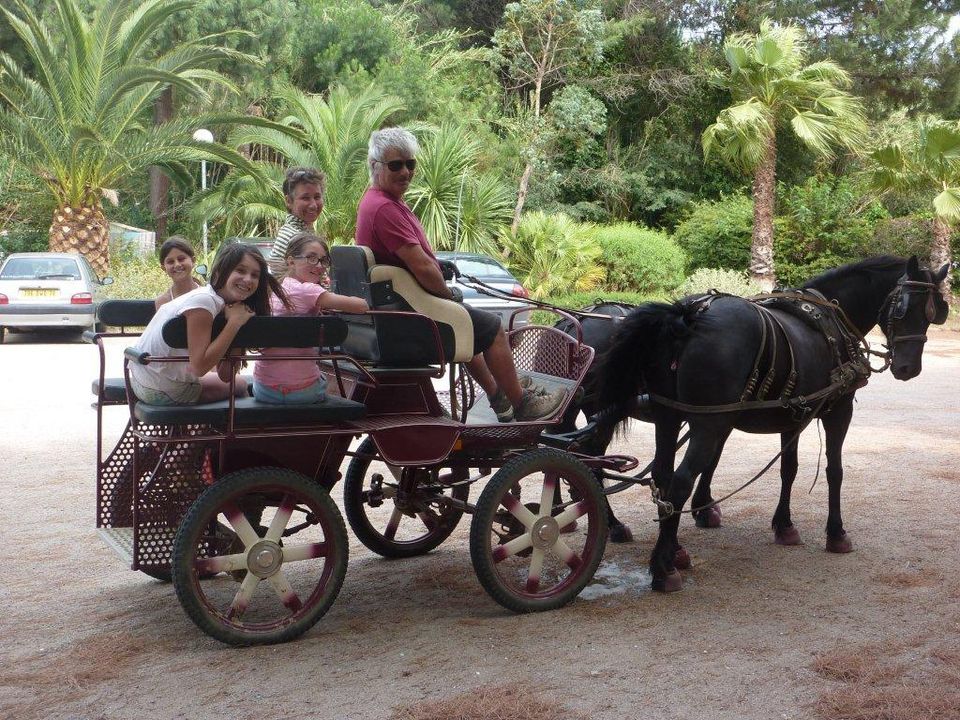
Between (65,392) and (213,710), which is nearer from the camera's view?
(213,710)

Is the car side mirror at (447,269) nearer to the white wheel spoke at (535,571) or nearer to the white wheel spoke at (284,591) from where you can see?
the white wheel spoke at (535,571)

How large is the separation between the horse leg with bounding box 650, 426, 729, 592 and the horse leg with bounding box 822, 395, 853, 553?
1055 mm

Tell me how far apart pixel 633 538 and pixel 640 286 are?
18.8 metres

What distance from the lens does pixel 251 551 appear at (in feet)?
14.7

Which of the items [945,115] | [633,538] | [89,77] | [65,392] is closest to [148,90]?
[89,77]

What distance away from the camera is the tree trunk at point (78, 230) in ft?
71.8

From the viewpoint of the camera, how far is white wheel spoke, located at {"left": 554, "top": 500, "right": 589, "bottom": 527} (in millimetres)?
5137

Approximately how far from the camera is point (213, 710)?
3.84m

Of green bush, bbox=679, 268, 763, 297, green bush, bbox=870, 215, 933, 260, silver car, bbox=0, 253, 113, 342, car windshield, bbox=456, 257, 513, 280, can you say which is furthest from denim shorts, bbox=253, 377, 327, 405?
green bush, bbox=870, 215, 933, 260

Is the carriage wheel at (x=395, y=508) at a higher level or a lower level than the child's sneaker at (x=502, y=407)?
lower

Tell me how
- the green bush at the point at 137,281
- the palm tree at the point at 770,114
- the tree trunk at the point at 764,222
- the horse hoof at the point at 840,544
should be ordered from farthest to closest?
1. the tree trunk at the point at 764,222
2. the palm tree at the point at 770,114
3. the green bush at the point at 137,281
4. the horse hoof at the point at 840,544

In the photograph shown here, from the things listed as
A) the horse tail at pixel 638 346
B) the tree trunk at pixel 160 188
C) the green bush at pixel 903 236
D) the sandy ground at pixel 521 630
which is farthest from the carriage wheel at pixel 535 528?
the tree trunk at pixel 160 188

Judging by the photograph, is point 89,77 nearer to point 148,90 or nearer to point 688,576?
point 148,90

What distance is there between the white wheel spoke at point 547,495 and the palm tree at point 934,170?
1900cm
